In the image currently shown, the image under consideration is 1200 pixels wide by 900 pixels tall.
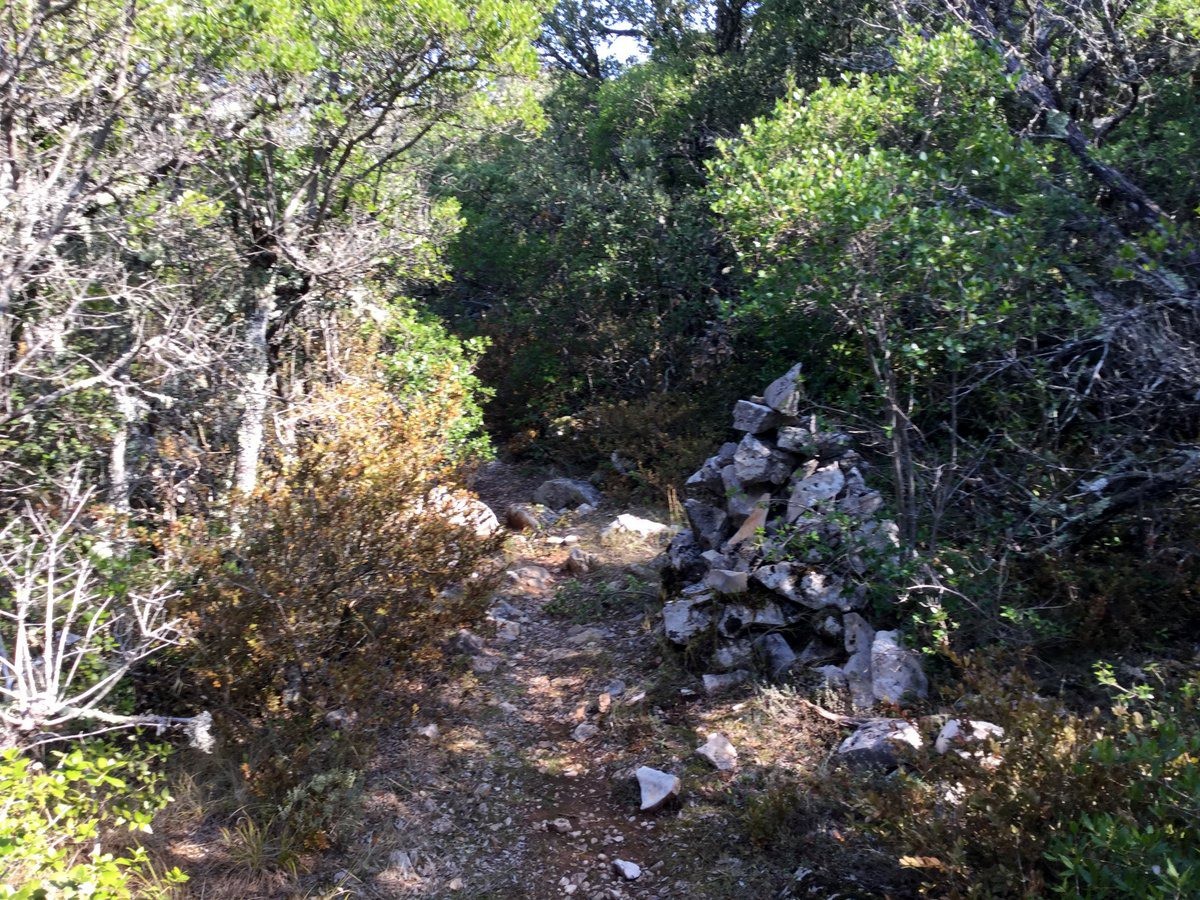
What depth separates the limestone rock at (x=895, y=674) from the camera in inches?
190

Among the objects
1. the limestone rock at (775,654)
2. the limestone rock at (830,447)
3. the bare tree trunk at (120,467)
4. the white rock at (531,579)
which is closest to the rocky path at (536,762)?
the white rock at (531,579)

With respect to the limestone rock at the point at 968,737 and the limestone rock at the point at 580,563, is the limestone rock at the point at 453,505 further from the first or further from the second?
the limestone rock at the point at 968,737

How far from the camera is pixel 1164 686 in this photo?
4242mm

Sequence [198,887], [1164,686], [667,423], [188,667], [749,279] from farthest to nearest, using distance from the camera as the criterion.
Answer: [667,423], [749,279], [188,667], [1164,686], [198,887]

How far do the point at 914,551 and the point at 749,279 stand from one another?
425cm

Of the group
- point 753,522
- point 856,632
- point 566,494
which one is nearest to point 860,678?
point 856,632

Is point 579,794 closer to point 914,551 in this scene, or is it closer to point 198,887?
point 198,887

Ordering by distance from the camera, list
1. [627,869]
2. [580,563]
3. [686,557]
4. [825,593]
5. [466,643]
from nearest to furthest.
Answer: [627,869], [825,593], [466,643], [686,557], [580,563]

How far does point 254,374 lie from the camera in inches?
255

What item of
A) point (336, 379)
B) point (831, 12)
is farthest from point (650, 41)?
point (336, 379)

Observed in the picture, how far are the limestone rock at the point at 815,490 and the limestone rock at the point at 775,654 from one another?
0.77 metres

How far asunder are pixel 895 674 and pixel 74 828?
12.3 ft

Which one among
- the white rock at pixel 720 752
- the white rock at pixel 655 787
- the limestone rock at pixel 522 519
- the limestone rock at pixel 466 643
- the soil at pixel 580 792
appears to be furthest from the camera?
the limestone rock at pixel 522 519

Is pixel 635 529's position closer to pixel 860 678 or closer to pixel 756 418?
pixel 756 418
